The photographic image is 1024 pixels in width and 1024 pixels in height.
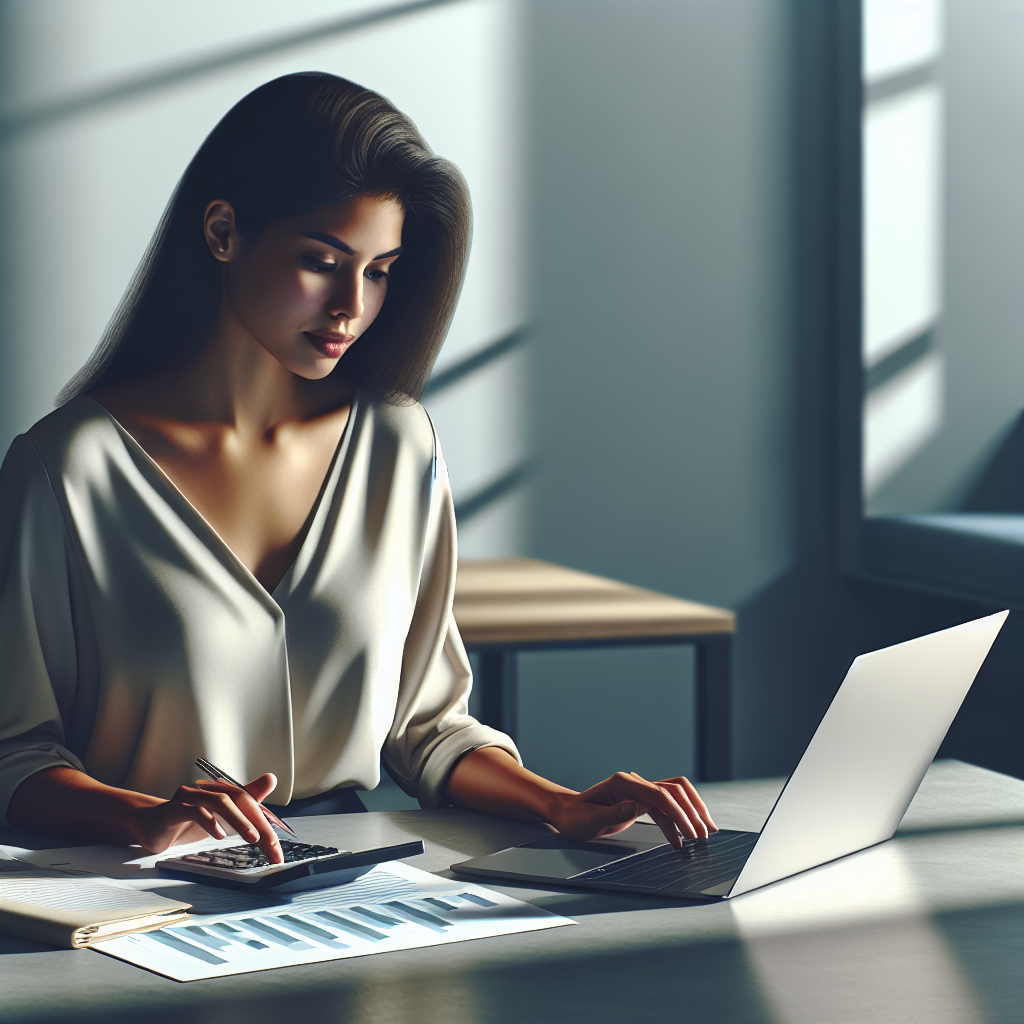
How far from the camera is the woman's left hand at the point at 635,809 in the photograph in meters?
1.13

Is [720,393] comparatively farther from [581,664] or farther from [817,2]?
[817,2]

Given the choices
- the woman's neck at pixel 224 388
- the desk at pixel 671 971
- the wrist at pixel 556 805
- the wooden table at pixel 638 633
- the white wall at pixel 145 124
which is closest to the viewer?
Answer: the desk at pixel 671 971

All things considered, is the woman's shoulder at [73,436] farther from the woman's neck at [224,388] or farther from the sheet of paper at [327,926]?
the sheet of paper at [327,926]

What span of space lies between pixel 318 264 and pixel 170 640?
36cm

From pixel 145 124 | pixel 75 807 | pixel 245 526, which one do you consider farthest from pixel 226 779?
pixel 145 124

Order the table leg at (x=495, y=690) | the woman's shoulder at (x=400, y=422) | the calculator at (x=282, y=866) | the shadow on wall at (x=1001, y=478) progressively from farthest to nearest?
the shadow on wall at (x=1001, y=478)
the table leg at (x=495, y=690)
the woman's shoulder at (x=400, y=422)
the calculator at (x=282, y=866)

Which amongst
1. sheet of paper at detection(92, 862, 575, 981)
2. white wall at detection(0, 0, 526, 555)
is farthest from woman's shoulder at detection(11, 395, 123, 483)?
white wall at detection(0, 0, 526, 555)

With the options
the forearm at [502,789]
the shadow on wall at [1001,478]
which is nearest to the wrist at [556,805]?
the forearm at [502,789]

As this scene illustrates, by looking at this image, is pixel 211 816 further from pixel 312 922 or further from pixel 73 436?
pixel 73 436

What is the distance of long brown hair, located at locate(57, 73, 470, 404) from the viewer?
4.40 ft

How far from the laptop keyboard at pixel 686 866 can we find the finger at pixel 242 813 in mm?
215

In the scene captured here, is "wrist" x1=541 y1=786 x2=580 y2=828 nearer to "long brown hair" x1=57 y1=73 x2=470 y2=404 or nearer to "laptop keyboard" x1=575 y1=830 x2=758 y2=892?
"laptop keyboard" x1=575 y1=830 x2=758 y2=892

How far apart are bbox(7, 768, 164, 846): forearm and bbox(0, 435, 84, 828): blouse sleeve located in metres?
0.02

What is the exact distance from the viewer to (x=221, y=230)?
1.37 metres
